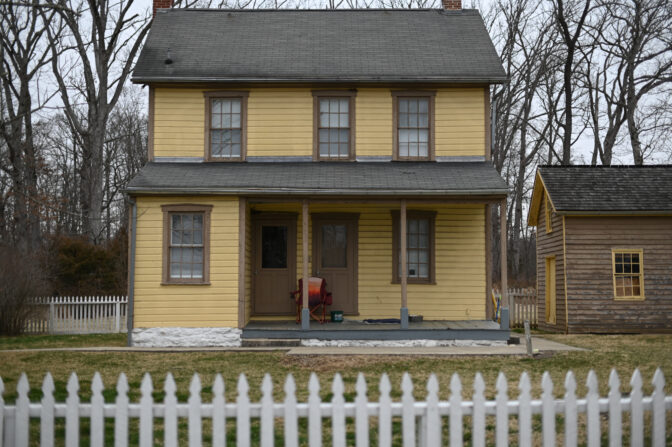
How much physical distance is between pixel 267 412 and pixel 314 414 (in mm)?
304

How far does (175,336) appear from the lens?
1480cm

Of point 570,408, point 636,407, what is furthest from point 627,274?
point 570,408

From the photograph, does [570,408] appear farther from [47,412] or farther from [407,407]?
[47,412]

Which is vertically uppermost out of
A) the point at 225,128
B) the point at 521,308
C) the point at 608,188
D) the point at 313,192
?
the point at 225,128

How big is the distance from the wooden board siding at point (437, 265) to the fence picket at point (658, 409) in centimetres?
1107

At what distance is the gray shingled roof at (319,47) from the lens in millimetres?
16297

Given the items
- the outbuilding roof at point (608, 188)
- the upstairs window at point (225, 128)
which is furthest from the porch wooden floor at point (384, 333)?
the outbuilding roof at point (608, 188)

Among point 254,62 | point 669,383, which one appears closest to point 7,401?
point 669,383

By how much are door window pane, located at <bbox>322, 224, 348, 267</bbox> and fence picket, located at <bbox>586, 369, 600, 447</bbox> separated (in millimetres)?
11611

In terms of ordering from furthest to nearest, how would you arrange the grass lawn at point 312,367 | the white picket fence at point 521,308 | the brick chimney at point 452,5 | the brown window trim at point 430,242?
1. the white picket fence at point 521,308
2. the brick chimney at point 452,5
3. the brown window trim at point 430,242
4. the grass lawn at point 312,367

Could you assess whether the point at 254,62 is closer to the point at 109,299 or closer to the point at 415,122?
the point at 415,122

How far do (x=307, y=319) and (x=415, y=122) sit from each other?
17.2ft

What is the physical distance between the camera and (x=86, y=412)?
4.78 metres

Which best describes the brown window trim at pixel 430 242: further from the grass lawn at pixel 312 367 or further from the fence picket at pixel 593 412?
the fence picket at pixel 593 412
